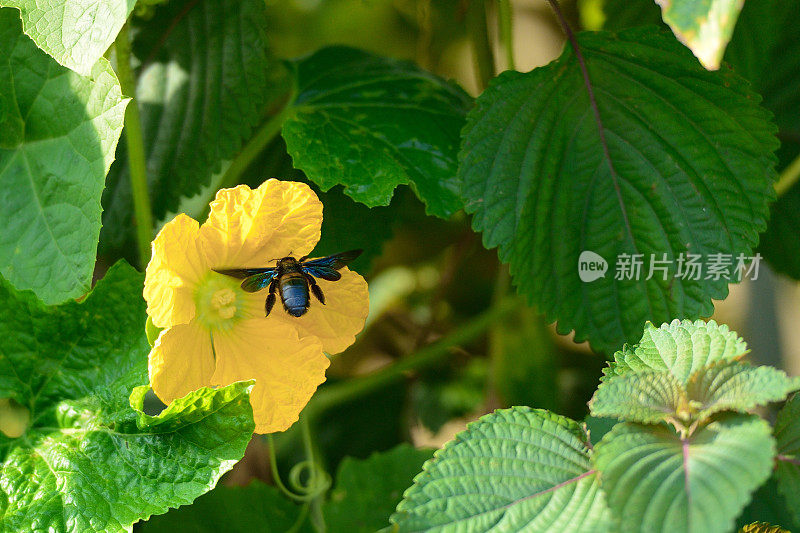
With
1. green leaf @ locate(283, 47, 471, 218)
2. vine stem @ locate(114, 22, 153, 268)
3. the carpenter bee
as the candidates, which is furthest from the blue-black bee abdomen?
vine stem @ locate(114, 22, 153, 268)

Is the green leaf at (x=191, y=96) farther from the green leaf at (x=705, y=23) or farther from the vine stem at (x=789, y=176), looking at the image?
the vine stem at (x=789, y=176)

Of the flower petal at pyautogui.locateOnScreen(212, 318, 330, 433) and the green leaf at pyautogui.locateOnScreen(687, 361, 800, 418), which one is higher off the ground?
the green leaf at pyautogui.locateOnScreen(687, 361, 800, 418)

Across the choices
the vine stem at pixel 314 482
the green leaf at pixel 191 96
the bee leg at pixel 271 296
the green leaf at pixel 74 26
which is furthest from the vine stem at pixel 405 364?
the green leaf at pixel 74 26

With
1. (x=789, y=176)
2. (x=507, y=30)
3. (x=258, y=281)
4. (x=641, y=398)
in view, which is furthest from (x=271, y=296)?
(x=789, y=176)

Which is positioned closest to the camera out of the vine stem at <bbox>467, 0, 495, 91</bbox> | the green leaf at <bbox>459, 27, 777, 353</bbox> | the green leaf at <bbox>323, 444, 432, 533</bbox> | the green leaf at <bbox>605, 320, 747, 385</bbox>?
the green leaf at <bbox>605, 320, 747, 385</bbox>

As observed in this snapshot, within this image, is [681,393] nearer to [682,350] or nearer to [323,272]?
[682,350]

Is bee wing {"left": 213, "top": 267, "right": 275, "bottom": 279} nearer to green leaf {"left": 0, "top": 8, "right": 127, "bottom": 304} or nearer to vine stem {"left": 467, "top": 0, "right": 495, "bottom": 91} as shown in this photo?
green leaf {"left": 0, "top": 8, "right": 127, "bottom": 304}

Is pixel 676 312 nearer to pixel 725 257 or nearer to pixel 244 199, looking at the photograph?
pixel 725 257
